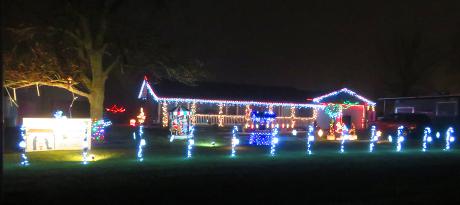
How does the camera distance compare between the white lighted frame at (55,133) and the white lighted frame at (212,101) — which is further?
the white lighted frame at (212,101)

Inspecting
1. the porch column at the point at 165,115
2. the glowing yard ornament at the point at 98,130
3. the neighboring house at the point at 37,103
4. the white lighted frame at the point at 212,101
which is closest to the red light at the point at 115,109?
the neighboring house at the point at 37,103

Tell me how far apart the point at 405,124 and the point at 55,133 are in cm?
2205

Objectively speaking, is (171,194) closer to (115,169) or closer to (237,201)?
(237,201)

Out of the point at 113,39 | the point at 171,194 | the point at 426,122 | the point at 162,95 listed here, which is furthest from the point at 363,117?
the point at 171,194

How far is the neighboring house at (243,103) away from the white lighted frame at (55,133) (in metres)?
16.7

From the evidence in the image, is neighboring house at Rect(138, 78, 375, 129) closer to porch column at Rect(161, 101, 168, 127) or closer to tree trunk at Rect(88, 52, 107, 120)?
porch column at Rect(161, 101, 168, 127)

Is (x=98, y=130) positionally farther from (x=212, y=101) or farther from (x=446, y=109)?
(x=446, y=109)

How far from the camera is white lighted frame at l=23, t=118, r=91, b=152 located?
65.9 ft

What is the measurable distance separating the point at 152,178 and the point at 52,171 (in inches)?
116

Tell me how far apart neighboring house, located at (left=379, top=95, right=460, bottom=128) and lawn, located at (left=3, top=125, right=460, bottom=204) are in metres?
21.9

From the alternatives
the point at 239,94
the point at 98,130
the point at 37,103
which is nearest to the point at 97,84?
the point at 98,130

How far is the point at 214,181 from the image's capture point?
13.2 meters

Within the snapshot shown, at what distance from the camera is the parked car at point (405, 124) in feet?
113

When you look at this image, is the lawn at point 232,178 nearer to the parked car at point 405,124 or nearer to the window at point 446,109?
the parked car at point 405,124
